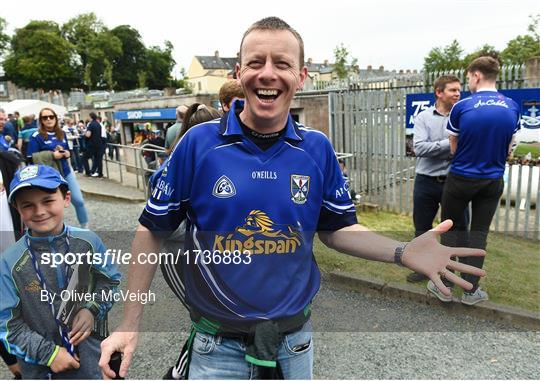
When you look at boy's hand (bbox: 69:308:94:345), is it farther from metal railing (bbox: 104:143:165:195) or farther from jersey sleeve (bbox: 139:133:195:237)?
metal railing (bbox: 104:143:165:195)

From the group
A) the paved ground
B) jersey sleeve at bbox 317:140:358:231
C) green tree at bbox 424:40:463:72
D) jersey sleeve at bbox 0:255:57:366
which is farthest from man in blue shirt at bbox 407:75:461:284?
green tree at bbox 424:40:463:72

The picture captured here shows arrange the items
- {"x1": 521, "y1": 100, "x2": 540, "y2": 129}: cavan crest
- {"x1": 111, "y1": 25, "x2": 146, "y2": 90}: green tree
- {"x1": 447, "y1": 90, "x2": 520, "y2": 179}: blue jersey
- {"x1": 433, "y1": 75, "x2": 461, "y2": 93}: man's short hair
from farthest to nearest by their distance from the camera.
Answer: {"x1": 111, "y1": 25, "x2": 146, "y2": 90}: green tree
{"x1": 521, "y1": 100, "x2": 540, "y2": 129}: cavan crest
{"x1": 433, "y1": 75, "x2": 461, "y2": 93}: man's short hair
{"x1": 447, "y1": 90, "x2": 520, "y2": 179}: blue jersey

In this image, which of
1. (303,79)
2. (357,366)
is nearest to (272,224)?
(303,79)

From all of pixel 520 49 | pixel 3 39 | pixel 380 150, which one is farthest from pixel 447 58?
pixel 3 39

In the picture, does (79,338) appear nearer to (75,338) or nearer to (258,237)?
(75,338)

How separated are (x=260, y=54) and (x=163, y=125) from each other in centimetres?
1426

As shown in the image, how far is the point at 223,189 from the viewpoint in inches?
62.9

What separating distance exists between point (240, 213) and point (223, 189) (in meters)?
0.11

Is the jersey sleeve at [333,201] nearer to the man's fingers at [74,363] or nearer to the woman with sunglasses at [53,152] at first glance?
the man's fingers at [74,363]

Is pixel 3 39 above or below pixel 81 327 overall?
above

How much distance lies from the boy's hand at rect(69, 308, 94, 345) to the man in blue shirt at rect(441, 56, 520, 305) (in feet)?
9.58

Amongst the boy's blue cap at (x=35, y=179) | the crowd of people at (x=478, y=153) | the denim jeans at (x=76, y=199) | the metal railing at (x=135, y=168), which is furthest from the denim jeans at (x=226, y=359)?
the metal railing at (x=135, y=168)

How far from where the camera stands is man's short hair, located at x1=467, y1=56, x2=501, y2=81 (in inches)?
148

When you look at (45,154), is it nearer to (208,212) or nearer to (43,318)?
(43,318)
